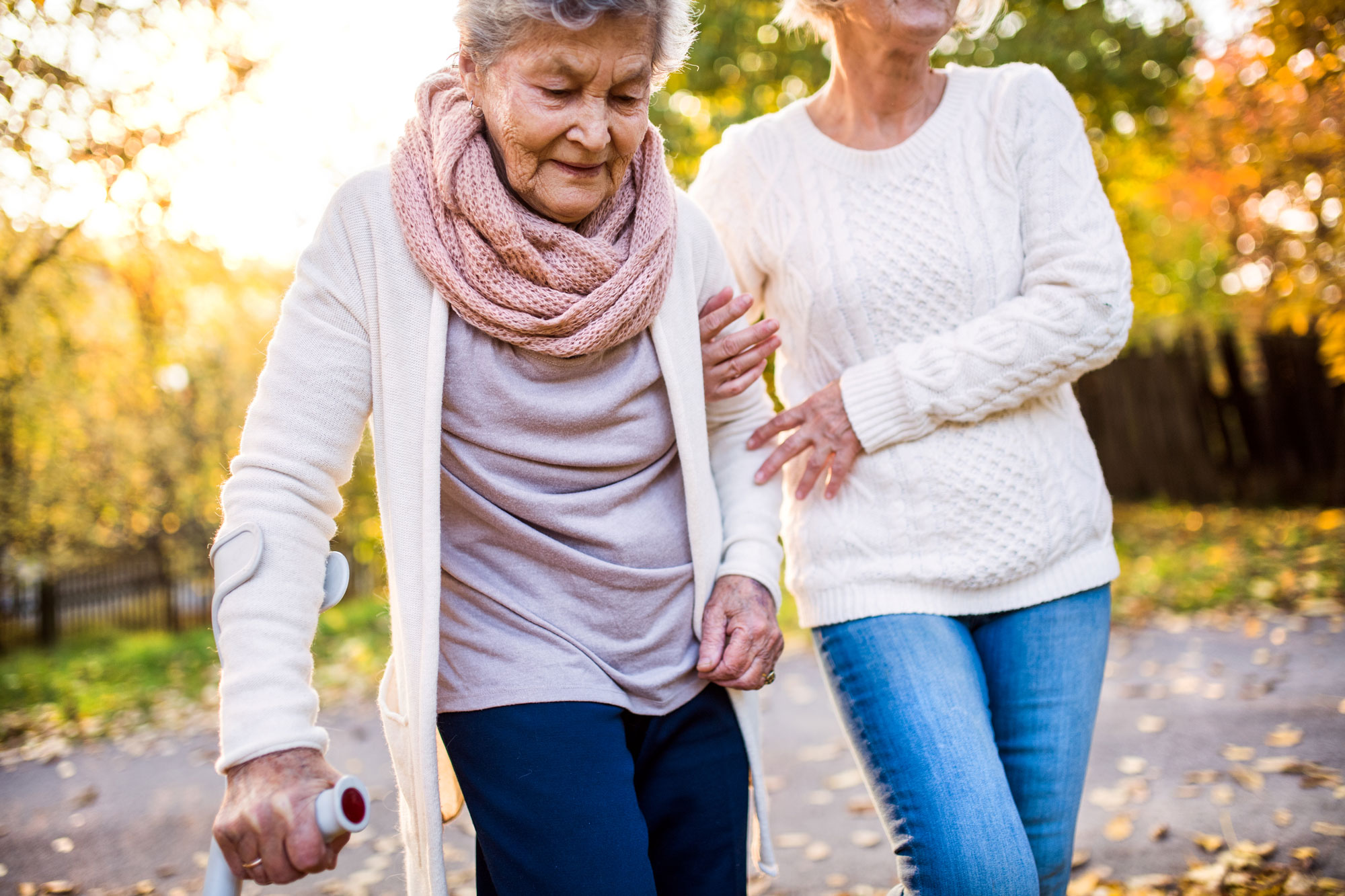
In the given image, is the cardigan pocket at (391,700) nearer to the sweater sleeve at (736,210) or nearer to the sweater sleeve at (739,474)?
the sweater sleeve at (739,474)

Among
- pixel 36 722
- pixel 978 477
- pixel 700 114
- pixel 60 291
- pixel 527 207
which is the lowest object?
pixel 36 722

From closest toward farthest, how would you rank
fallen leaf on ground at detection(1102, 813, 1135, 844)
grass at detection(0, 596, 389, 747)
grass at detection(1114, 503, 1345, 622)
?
1. fallen leaf on ground at detection(1102, 813, 1135, 844)
2. grass at detection(1114, 503, 1345, 622)
3. grass at detection(0, 596, 389, 747)

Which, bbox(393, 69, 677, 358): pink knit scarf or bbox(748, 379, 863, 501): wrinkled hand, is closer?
bbox(393, 69, 677, 358): pink knit scarf

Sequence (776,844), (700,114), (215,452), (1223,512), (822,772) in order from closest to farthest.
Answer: (776,844), (822,772), (700,114), (1223,512), (215,452)

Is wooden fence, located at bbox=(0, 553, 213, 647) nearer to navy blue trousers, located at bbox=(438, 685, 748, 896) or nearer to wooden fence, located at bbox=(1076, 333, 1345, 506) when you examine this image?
wooden fence, located at bbox=(1076, 333, 1345, 506)

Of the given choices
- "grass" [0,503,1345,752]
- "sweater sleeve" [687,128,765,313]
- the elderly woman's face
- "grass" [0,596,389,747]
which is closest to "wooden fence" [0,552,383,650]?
"grass" [0,596,389,747]

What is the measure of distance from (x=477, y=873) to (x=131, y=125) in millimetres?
8674

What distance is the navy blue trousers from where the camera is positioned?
1.60 metres

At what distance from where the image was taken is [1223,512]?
10766mm

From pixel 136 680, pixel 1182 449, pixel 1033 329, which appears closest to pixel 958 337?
pixel 1033 329

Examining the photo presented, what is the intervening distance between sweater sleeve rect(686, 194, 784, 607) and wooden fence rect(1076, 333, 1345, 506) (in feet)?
30.7

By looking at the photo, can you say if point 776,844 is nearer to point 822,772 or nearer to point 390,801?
point 822,772

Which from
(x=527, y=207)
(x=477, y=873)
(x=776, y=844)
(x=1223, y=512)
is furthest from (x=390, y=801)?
(x=1223, y=512)

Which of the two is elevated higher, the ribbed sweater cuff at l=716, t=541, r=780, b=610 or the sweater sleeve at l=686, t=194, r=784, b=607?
the sweater sleeve at l=686, t=194, r=784, b=607
